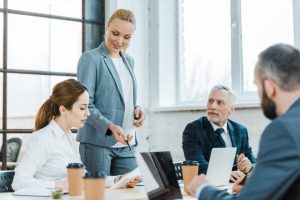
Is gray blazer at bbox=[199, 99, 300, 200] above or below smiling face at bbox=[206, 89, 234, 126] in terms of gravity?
below

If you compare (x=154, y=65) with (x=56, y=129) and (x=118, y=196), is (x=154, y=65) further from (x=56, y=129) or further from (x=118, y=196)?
(x=118, y=196)

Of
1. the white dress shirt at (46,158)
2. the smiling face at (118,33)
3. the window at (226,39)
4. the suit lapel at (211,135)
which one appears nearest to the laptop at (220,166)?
the white dress shirt at (46,158)

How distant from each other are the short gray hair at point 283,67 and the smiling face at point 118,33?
164 centimetres

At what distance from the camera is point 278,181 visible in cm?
121

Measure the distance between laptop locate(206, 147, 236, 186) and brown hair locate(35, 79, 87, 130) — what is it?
845 millimetres

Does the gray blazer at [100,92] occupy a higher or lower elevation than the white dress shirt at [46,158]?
higher

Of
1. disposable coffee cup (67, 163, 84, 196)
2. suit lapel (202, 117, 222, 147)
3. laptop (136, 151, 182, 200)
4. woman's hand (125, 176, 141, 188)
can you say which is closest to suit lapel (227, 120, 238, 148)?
suit lapel (202, 117, 222, 147)

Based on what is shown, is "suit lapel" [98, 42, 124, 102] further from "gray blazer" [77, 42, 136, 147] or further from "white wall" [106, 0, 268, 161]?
"white wall" [106, 0, 268, 161]

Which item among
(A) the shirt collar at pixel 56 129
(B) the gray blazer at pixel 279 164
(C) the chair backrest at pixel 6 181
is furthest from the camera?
(A) the shirt collar at pixel 56 129

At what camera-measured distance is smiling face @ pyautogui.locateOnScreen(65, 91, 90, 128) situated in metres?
2.56

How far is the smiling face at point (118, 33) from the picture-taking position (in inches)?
113

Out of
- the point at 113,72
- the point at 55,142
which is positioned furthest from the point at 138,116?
the point at 55,142

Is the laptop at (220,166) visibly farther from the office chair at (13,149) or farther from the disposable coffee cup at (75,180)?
the office chair at (13,149)

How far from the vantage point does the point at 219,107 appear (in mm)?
3062
